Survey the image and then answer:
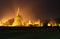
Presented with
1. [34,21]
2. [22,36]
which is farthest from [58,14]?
[22,36]

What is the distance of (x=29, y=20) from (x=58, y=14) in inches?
23.1

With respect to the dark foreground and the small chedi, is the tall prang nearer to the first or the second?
the small chedi

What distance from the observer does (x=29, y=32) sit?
4184 millimetres

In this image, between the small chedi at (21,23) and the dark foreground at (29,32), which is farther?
the small chedi at (21,23)

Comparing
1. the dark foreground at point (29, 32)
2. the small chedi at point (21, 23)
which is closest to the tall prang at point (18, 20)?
the small chedi at point (21, 23)

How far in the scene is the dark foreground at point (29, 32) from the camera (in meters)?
4.13

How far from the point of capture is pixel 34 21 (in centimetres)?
438

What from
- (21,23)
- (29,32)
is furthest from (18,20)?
(29,32)

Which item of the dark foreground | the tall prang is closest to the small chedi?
the tall prang

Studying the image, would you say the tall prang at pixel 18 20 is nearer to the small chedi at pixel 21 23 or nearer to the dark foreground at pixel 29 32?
the small chedi at pixel 21 23

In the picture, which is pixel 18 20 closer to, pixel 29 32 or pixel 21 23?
pixel 21 23

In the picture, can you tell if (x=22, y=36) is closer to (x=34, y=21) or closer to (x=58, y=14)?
(x=34, y=21)

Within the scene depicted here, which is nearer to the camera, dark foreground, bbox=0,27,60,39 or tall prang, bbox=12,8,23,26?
dark foreground, bbox=0,27,60,39

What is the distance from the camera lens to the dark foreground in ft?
13.5
